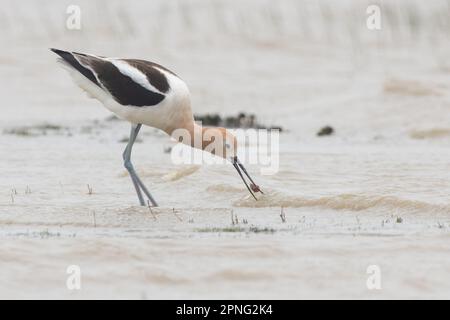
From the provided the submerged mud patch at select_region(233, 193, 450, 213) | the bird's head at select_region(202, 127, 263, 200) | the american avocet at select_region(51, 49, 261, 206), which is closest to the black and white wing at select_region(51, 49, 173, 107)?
the american avocet at select_region(51, 49, 261, 206)

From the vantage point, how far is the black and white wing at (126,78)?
27.6 ft

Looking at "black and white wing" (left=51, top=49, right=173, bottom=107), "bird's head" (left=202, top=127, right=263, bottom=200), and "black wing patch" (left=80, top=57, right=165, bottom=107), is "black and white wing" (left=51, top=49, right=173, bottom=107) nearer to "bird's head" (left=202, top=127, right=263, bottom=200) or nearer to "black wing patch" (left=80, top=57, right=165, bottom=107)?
"black wing patch" (left=80, top=57, right=165, bottom=107)

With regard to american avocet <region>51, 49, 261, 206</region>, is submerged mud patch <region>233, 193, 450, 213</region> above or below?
below

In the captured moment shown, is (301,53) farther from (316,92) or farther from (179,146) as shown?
(179,146)

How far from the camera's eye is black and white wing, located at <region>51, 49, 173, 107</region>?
27.6ft

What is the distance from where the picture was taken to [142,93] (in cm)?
841

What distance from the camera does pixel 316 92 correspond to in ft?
50.8

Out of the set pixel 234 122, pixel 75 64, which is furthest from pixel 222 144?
pixel 234 122

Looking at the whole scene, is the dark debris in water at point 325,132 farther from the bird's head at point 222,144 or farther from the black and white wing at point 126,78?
the black and white wing at point 126,78

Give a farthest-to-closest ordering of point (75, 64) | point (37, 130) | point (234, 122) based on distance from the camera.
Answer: point (234, 122), point (37, 130), point (75, 64)

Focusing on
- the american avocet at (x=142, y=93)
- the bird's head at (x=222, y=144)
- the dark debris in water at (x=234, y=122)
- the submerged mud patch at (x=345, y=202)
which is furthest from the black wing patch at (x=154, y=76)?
the dark debris in water at (x=234, y=122)

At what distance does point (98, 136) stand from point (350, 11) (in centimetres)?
811

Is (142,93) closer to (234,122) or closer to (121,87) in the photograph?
(121,87)

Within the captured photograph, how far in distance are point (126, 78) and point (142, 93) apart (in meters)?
0.17
